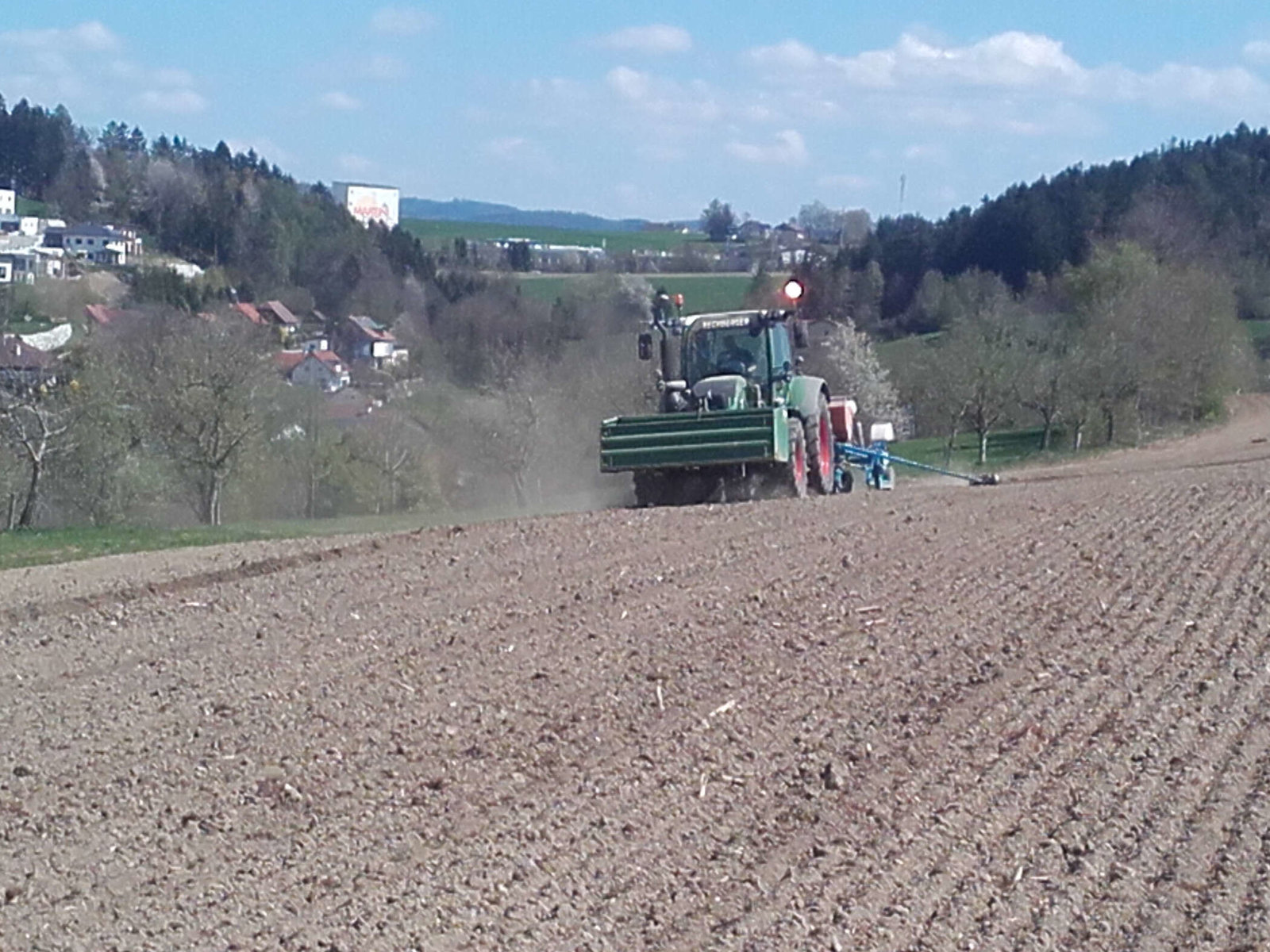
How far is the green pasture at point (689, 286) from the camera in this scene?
164 ft

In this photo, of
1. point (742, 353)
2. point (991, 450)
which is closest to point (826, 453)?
point (742, 353)

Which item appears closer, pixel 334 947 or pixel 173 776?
pixel 334 947

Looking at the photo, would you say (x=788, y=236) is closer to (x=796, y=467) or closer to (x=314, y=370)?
(x=314, y=370)

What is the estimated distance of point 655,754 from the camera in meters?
6.87

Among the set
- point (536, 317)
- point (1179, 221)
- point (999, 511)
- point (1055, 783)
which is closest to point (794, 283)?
point (999, 511)

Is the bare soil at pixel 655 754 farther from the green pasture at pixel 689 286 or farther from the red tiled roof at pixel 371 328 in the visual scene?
the red tiled roof at pixel 371 328

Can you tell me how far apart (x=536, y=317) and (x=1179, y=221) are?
3450 centimetres

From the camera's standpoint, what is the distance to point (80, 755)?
704 centimetres

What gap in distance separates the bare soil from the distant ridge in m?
93.2

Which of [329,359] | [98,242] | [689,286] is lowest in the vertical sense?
[329,359]

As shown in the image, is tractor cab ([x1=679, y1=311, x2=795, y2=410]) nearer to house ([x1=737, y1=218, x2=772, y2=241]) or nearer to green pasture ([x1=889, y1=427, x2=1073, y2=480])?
green pasture ([x1=889, y1=427, x2=1073, y2=480])

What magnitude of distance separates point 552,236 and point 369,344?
43485 millimetres

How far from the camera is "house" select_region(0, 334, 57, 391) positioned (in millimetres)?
28266

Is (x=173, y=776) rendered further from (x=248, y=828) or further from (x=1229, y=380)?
(x=1229, y=380)
